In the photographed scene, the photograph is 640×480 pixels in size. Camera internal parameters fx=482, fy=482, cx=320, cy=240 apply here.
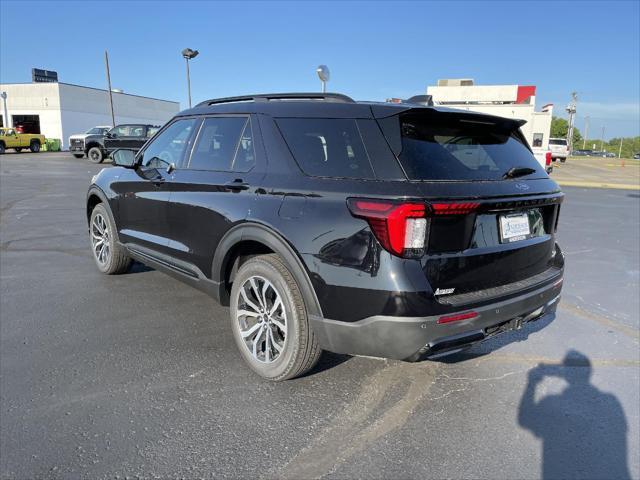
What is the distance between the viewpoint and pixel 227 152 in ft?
11.7

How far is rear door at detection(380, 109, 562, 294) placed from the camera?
248 cm

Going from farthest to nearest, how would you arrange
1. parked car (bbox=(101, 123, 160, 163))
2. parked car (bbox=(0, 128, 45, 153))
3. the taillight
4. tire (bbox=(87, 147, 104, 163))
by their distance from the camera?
1. parked car (bbox=(0, 128, 45, 153))
2. tire (bbox=(87, 147, 104, 163))
3. parked car (bbox=(101, 123, 160, 163))
4. the taillight

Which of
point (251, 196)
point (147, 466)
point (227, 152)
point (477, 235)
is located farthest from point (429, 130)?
point (147, 466)

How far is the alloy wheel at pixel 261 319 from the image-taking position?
3072mm

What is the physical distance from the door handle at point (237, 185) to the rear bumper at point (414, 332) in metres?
1.05

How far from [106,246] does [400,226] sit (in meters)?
4.14

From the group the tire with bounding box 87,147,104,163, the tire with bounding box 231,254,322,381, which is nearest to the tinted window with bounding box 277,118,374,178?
the tire with bounding box 231,254,322,381

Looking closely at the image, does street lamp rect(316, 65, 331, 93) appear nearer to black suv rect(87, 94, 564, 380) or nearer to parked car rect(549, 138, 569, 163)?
black suv rect(87, 94, 564, 380)

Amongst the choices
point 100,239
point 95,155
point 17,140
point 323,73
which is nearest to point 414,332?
point 100,239

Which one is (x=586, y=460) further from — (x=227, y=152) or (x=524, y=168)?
(x=227, y=152)

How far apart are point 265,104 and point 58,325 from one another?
255 cm

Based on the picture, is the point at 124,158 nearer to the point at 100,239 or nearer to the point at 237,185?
the point at 100,239

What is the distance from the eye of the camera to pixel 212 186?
3516mm

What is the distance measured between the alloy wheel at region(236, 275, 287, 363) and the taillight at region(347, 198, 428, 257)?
87 cm
